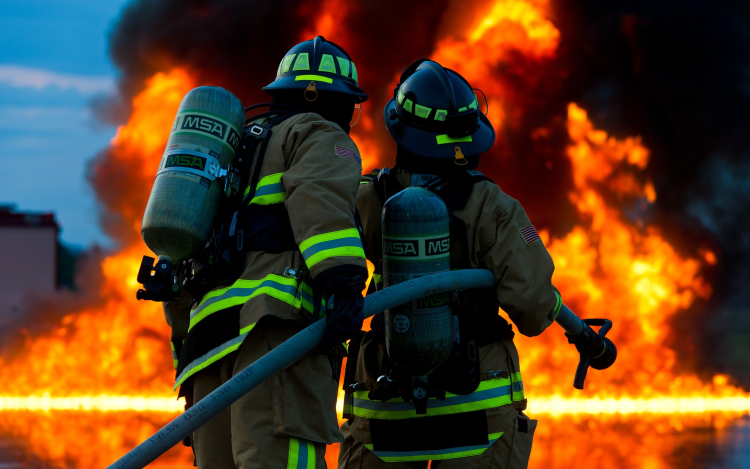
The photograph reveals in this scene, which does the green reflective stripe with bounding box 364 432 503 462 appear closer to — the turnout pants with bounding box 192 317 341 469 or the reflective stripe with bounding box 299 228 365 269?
the turnout pants with bounding box 192 317 341 469

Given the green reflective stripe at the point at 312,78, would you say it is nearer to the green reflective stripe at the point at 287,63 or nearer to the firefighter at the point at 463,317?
the green reflective stripe at the point at 287,63

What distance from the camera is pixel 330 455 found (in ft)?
21.1

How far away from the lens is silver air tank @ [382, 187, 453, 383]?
287 cm

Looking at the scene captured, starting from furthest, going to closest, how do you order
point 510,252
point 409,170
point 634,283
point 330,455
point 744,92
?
point 744,92
point 634,283
point 330,455
point 409,170
point 510,252

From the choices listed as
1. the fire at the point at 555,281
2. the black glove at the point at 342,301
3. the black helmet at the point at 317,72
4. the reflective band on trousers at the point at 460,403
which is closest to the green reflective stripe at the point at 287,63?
the black helmet at the point at 317,72

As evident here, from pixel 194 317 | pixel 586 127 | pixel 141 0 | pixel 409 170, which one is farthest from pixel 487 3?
pixel 194 317

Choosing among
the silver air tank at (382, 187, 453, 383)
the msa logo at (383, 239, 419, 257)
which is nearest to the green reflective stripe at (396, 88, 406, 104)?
the silver air tank at (382, 187, 453, 383)

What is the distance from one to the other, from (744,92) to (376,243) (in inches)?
365

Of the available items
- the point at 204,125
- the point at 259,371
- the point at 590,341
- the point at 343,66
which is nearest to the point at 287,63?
the point at 343,66

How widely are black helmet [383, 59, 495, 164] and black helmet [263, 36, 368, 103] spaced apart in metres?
0.21

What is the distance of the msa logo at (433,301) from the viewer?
9.59 ft

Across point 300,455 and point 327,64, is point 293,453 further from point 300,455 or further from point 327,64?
point 327,64

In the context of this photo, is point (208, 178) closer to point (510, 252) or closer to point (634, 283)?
point (510, 252)

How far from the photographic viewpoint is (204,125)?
113 inches
